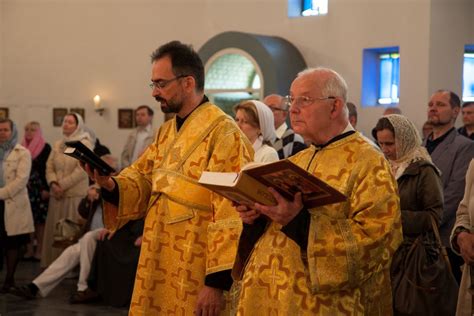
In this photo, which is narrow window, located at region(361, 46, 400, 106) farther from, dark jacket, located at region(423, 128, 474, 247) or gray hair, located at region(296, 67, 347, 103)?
gray hair, located at region(296, 67, 347, 103)

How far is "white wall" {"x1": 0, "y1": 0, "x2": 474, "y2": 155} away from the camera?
1145 centimetres

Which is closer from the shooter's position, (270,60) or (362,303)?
(362,303)

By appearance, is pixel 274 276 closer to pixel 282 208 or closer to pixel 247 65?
pixel 282 208

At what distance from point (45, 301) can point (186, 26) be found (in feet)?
22.6

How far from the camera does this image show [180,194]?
4.42 m

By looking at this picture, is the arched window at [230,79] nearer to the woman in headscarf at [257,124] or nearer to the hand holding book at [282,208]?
the woman in headscarf at [257,124]

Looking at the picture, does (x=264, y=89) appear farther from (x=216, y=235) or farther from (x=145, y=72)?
(x=216, y=235)

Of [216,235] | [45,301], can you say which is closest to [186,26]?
[45,301]

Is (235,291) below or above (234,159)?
below

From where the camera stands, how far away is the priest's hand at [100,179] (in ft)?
14.2

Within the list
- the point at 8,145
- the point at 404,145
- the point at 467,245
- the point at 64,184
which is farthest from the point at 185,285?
the point at 64,184

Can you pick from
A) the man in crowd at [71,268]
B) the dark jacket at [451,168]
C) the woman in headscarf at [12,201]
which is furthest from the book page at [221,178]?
the woman in headscarf at [12,201]

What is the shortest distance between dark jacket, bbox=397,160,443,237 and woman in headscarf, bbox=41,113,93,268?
613 cm

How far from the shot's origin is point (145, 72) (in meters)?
15.1
